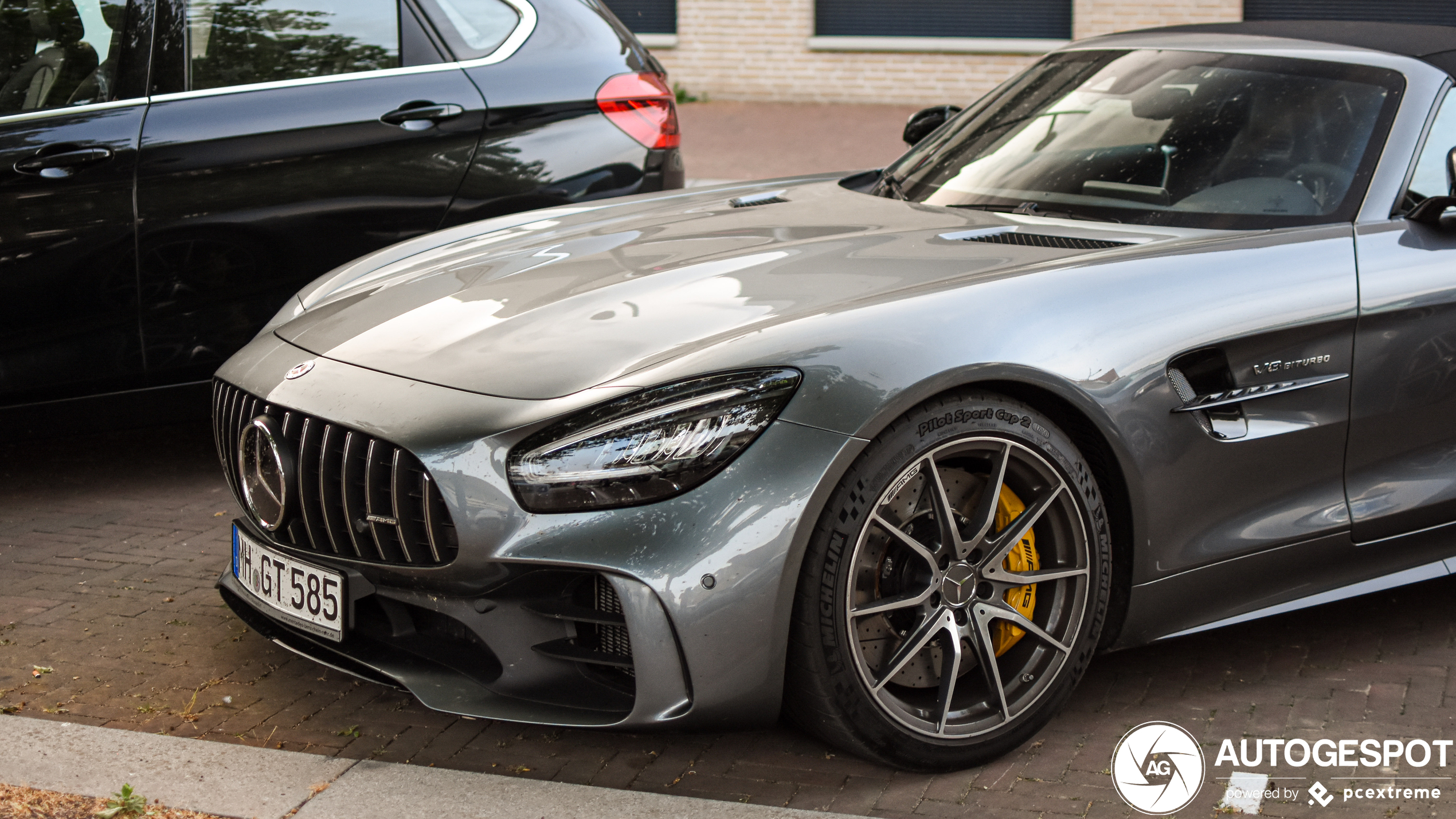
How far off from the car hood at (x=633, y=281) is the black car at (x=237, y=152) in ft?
2.88

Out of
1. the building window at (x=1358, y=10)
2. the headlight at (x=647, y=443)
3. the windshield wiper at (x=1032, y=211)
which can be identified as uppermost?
the windshield wiper at (x=1032, y=211)

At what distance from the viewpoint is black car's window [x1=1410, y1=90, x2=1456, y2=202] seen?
3.64m

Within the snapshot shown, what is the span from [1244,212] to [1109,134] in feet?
1.72

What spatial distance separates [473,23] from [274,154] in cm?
90

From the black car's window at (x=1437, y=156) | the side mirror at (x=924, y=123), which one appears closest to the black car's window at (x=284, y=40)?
the side mirror at (x=924, y=123)

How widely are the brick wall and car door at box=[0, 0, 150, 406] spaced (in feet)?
42.5

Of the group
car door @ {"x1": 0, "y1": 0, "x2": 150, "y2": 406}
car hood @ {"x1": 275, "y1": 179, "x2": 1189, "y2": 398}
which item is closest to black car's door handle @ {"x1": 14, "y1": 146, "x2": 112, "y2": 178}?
car door @ {"x1": 0, "y1": 0, "x2": 150, "y2": 406}

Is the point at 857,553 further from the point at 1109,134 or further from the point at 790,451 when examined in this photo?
the point at 1109,134

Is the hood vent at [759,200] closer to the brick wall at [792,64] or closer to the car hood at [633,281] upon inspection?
the car hood at [633,281]

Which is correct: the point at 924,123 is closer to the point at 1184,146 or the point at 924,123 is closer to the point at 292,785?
the point at 1184,146

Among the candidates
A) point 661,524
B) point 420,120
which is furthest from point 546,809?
point 420,120

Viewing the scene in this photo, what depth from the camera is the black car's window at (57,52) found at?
4.66 meters

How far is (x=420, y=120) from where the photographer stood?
16.6 feet

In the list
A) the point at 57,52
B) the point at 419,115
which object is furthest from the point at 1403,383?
the point at 57,52
